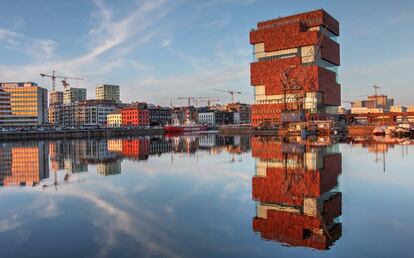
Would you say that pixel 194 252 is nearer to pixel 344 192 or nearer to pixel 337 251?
pixel 337 251

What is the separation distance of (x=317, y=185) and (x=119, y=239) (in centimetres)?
1208

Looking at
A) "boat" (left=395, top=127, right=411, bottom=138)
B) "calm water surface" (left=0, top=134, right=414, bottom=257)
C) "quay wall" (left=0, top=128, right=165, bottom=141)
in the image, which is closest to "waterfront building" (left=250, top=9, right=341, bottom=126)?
"boat" (left=395, top=127, right=411, bottom=138)

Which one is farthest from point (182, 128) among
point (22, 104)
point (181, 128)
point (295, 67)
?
point (22, 104)

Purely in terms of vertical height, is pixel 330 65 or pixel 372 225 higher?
pixel 330 65

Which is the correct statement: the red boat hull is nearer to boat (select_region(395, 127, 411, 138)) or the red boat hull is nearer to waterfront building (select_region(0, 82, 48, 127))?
boat (select_region(395, 127, 411, 138))

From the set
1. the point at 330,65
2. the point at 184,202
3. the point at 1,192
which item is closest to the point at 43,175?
the point at 1,192

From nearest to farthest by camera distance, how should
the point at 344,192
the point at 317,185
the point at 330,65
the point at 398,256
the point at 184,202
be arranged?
the point at 398,256 < the point at 184,202 < the point at 344,192 < the point at 317,185 < the point at 330,65

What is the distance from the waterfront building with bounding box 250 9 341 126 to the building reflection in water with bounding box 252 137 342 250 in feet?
304

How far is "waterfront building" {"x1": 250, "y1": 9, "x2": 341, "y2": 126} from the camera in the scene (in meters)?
118

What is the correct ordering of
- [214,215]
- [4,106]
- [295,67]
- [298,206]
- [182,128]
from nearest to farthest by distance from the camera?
[214,215]
[298,206]
[295,67]
[182,128]
[4,106]

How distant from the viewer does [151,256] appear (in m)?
10.2

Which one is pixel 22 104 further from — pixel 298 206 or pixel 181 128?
pixel 298 206

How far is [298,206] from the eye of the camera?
51.1 ft

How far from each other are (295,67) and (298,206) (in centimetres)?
10894
